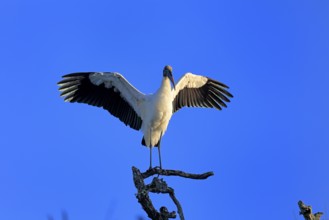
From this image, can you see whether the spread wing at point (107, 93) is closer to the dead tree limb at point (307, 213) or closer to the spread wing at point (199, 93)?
the spread wing at point (199, 93)

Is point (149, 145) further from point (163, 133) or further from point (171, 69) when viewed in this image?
point (171, 69)

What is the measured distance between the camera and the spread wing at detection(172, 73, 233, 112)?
39.3 feet

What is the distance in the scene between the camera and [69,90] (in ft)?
38.5

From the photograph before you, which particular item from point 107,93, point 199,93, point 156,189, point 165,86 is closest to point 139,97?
point 165,86

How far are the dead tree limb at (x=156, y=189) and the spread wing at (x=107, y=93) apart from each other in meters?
2.08

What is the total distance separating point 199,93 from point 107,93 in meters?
2.00

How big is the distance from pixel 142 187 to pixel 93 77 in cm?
391

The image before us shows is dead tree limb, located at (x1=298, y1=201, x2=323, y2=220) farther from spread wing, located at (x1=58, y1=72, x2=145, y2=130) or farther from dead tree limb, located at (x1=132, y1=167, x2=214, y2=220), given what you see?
spread wing, located at (x1=58, y1=72, x2=145, y2=130)

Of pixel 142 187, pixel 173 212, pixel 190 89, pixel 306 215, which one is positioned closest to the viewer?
pixel 306 215

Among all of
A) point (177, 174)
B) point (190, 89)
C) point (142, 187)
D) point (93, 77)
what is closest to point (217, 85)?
point (190, 89)

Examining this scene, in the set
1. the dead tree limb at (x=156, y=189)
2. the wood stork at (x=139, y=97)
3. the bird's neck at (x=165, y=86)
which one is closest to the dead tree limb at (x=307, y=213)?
the dead tree limb at (x=156, y=189)

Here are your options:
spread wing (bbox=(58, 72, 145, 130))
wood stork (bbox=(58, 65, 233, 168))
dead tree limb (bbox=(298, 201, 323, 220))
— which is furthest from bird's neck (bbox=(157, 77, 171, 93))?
dead tree limb (bbox=(298, 201, 323, 220))

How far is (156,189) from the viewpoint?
838 cm

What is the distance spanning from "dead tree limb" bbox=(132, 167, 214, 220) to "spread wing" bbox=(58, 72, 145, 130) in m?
2.08
